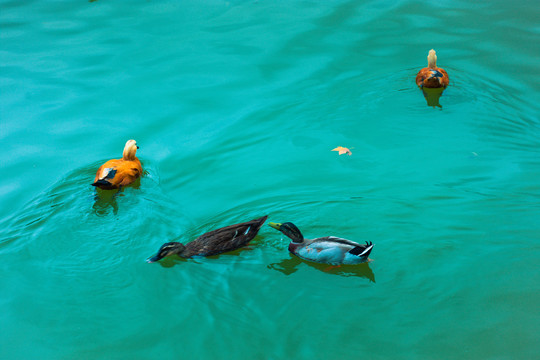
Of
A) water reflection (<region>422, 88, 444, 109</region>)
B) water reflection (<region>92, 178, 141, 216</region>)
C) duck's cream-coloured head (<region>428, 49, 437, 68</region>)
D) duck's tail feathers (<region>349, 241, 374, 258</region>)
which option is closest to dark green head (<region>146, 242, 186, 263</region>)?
water reflection (<region>92, 178, 141, 216</region>)

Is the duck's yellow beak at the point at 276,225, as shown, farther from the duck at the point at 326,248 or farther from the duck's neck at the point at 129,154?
the duck's neck at the point at 129,154

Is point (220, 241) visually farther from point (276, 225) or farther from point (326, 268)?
point (326, 268)

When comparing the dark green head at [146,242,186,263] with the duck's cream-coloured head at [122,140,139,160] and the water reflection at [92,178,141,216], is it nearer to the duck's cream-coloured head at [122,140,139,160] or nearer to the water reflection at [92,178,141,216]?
the water reflection at [92,178,141,216]

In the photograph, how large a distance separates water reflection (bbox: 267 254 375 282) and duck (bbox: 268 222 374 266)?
79mm

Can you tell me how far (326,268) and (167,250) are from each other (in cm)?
197

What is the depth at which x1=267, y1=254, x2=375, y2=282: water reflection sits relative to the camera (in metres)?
5.70

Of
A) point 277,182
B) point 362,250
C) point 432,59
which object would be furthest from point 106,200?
point 432,59

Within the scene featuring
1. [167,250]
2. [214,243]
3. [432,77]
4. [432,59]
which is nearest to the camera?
[167,250]

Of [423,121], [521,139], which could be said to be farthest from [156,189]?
[521,139]

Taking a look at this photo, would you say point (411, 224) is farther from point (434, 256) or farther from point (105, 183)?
point (105, 183)

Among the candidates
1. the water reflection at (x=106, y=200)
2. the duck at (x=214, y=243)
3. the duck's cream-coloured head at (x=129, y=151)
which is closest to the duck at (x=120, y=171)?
the duck's cream-coloured head at (x=129, y=151)

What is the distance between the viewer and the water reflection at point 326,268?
18.7ft

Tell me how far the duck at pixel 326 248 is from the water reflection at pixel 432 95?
423 centimetres

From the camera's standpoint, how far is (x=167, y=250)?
5816mm
